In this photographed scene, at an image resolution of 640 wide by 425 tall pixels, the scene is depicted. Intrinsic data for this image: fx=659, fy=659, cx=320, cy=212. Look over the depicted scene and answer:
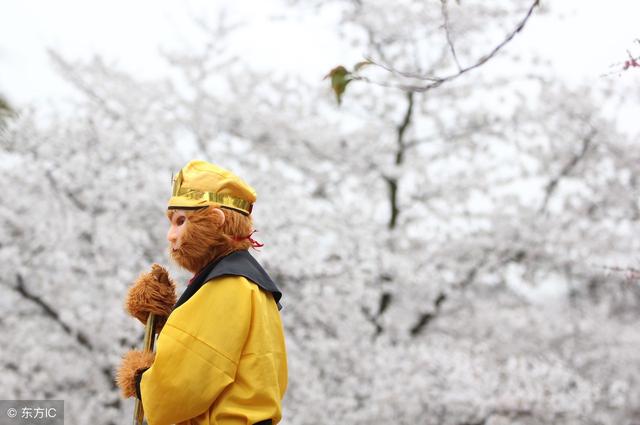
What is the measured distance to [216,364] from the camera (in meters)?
1.78

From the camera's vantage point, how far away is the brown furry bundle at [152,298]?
1.99 m

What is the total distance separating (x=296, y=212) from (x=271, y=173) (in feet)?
1.73

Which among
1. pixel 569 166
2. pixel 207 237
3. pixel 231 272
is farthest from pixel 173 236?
pixel 569 166

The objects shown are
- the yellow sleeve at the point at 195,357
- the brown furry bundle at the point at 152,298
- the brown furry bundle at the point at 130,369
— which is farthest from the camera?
the brown furry bundle at the point at 152,298

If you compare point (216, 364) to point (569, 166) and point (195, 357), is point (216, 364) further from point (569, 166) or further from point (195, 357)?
point (569, 166)

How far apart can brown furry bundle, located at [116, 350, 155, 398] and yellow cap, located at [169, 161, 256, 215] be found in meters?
0.46

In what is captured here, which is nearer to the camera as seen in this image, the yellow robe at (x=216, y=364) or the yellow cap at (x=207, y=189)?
the yellow robe at (x=216, y=364)

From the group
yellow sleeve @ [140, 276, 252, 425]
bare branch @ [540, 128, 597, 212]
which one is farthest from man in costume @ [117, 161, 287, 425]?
bare branch @ [540, 128, 597, 212]

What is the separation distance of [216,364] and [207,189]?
0.54m

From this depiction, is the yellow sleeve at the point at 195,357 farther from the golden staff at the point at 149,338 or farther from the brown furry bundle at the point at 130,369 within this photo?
the golden staff at the point at 149,338

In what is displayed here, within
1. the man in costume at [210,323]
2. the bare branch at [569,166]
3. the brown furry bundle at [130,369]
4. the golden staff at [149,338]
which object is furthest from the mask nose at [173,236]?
the bare branch at [569,166]

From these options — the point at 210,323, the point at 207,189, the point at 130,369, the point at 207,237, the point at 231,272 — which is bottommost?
the point at 130,369

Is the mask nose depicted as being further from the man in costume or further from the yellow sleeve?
the yellow sleeve

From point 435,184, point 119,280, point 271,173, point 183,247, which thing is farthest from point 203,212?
point 435,184
